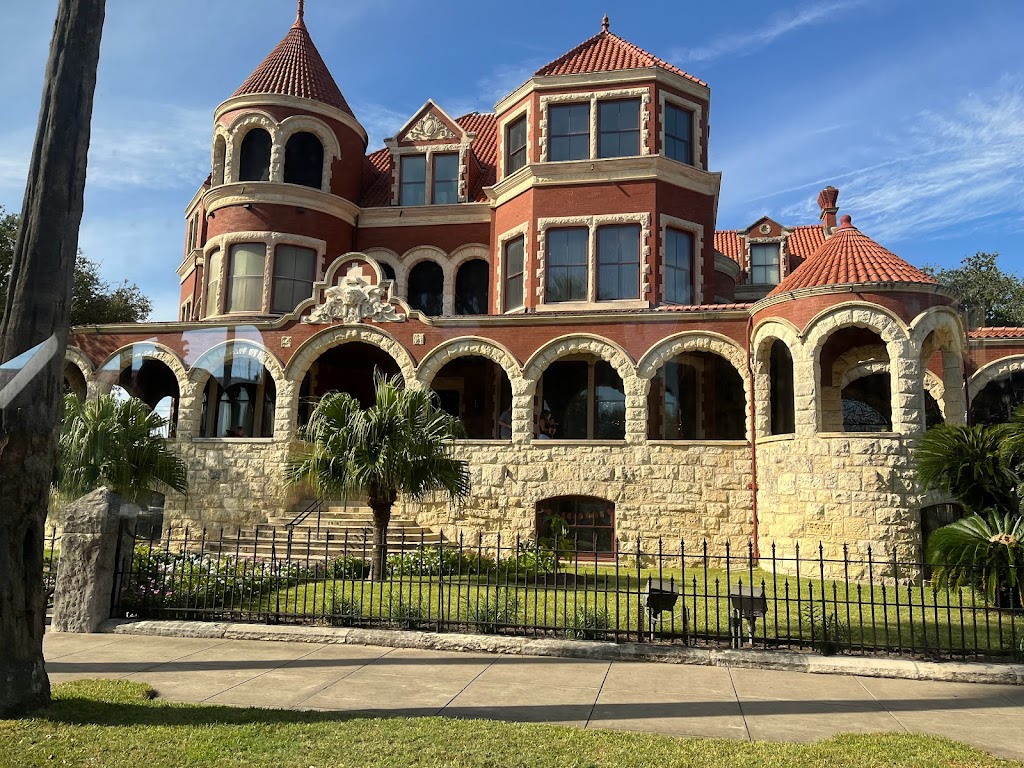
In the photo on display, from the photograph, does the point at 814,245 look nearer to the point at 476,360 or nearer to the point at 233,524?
the point at 476,360

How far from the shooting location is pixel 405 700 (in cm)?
722

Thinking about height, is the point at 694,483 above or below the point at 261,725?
above

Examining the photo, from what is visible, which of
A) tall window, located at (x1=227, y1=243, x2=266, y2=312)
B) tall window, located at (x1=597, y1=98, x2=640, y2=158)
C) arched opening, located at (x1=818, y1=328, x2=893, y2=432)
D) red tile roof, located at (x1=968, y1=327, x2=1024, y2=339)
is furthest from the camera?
tall window, located at (x1=227, y1=243, x2=266, y2=312)

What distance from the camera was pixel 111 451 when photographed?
675 inches

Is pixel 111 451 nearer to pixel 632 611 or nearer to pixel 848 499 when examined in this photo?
pixel 632 611

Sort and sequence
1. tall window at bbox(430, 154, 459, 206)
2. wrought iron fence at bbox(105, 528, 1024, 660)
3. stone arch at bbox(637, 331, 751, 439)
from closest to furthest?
wrought iron fence at bbox(105, 528, 1024, 660) → stone arch at bbox(637, 331, 751, 439) → tall window at bbox(430, 154, 459, 206)

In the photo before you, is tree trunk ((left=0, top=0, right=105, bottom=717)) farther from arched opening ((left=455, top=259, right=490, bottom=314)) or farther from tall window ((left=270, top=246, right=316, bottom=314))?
arched opening ((left=455, top=259, right=490, bottom=314))

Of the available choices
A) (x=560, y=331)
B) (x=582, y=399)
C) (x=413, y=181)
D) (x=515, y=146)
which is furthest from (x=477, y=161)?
(x=582, y=399)

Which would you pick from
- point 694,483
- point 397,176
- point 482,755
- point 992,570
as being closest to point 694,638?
point 992,570

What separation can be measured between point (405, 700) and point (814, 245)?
29.6m

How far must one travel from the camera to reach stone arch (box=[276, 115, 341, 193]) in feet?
81.2

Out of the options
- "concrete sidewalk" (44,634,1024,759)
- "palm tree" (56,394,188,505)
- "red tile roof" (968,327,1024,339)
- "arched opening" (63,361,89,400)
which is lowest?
"concrete sidewalk" (44,634,1024,759)

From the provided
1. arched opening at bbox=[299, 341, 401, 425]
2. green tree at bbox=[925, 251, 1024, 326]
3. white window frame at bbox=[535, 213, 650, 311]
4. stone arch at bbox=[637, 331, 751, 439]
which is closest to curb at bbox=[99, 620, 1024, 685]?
stone arch at bbox=[637, 331, 751, 439]

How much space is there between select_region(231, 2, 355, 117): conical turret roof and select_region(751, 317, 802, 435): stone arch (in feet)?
53.6
